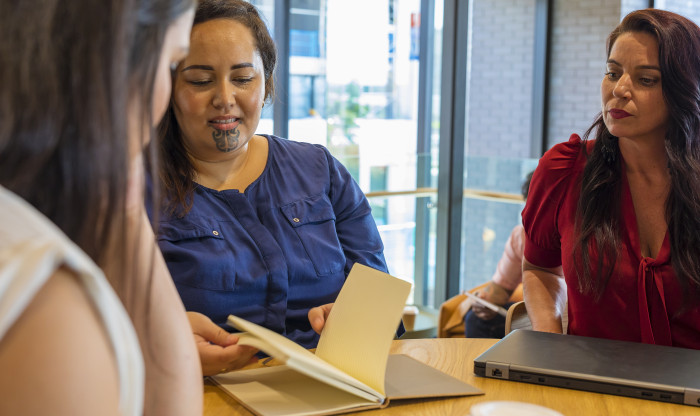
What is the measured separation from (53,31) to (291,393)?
0.84 metres

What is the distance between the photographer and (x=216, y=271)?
5.48 feet

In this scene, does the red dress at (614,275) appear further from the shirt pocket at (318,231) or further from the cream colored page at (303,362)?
the cream colored page at (303,362)

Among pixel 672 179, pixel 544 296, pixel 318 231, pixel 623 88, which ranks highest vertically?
pixel 623 88

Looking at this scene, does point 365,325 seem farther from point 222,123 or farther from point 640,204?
point 640,204

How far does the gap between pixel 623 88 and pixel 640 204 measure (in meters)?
0.32

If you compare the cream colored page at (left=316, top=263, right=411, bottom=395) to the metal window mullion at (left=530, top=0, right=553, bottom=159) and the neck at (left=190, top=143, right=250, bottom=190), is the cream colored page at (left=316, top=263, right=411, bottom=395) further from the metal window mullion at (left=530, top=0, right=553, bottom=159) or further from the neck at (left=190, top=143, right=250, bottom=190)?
the metal window mullion at (left=530, top=0, right=553, bottom=159)

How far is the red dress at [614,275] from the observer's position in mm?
1790

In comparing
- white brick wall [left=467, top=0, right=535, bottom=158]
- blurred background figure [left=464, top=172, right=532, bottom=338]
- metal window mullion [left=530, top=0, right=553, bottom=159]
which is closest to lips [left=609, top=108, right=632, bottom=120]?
blurred background figure [left=464, top=172, right=532, bottom=338]

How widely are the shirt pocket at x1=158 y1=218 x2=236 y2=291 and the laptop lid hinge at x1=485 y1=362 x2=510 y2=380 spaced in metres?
0.66

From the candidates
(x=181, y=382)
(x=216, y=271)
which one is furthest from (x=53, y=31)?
(x=216, y=271)

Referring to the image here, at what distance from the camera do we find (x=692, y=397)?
1.21 m

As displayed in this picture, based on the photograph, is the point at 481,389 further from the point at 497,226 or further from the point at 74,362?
the point at 497,226

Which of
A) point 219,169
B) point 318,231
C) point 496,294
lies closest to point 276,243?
point 318,231

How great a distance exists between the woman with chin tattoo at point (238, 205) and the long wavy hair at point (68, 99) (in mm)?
1110
